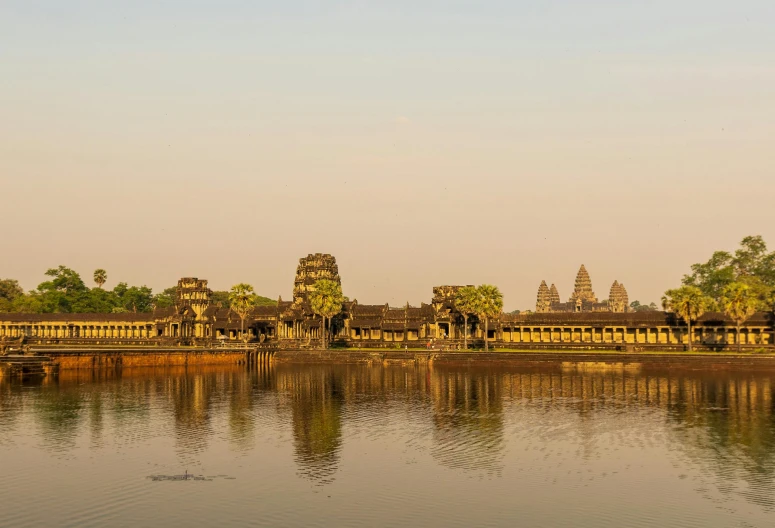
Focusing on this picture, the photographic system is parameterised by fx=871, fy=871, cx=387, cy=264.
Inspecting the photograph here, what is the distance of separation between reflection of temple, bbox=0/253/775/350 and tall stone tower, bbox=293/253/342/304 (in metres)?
0.20

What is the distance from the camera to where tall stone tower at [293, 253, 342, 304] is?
176 meters

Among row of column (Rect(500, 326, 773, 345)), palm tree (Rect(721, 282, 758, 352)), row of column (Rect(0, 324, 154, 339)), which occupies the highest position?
palm tree (Rect(721, 282, 758, 352))

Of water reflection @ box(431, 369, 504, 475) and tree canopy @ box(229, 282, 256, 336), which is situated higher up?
tree canopy @ box(229, 282, 256, 336)

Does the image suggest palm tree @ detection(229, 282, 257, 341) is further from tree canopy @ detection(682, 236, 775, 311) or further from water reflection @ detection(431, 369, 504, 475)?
tree canopy @ detection(682, 236, 775, 311)

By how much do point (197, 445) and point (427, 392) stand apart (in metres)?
35.5

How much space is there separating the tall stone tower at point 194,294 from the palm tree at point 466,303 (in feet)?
170

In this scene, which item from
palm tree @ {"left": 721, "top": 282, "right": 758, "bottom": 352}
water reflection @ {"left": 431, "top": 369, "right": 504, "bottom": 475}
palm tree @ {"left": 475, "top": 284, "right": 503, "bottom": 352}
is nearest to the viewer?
water reflection @ {"left": 431, "top": 369, "right": 504, "bottom": 475}

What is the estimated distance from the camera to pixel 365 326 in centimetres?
15638

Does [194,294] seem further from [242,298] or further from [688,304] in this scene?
[688,304]

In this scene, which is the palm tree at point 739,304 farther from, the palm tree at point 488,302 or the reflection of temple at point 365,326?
the palm tree at point 488,302

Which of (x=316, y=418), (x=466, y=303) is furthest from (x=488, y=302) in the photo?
(x=316, y=418)

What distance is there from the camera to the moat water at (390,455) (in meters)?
40.6

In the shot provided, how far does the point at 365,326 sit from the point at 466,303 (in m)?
25.2

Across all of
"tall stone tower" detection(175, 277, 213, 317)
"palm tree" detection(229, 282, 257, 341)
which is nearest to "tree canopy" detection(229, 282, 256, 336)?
"palm tree" detection(229, 282, 257, 341)
